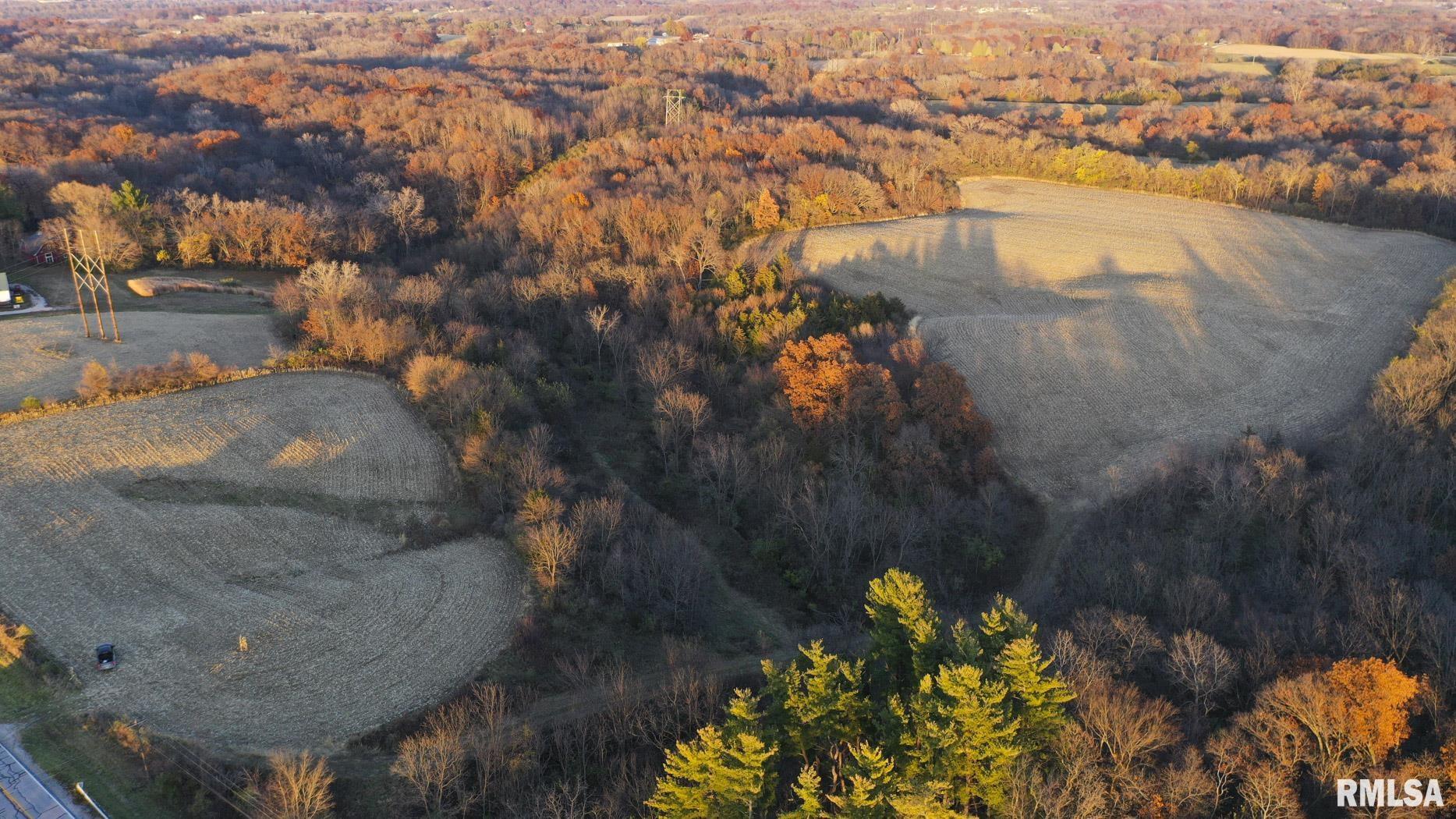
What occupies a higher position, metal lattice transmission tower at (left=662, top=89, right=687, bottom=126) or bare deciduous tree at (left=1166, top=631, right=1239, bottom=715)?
metal lattice transmission tower at (left=662, top=89, right=687, bottom=126)

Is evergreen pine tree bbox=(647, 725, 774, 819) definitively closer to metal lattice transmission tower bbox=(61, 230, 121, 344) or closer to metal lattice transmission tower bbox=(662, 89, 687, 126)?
metal lattice transmission tower bbox=(61, 230, 121, 344)

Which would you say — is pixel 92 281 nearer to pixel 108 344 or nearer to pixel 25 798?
pixel 108 344

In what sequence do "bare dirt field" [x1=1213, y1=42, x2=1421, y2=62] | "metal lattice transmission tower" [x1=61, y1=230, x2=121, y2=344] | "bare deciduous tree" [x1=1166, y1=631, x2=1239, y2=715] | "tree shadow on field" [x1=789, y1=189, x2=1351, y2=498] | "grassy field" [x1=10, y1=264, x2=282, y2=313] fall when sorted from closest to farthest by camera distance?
"bare deciduous tree" [x1=1166, y1=631, x2=1239, y2=715] → "tree shadow on field" [x1=789, y1=189, x2=1351, y2=498] → "metal lattice transmission tower" [x1=61, y1=230, x2=121, y2=344] → "grassy field" [x1=10, y1=264, x2=282, y2=313] → "bare dirt field" [x1=1213, y1=42, x2=1421, y2=62]

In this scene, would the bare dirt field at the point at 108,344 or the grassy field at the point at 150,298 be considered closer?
the bare dirt field at the point at 108,344

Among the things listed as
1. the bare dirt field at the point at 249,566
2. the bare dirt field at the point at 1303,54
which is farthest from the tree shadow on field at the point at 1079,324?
the bare dirt field at the point at 1303,54

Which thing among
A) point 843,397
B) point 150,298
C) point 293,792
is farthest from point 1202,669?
point 150,298

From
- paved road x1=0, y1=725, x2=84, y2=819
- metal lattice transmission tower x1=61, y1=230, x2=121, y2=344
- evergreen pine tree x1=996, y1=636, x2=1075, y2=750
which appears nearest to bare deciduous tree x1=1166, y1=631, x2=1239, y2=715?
evergreen pine tree x1=996, y1=636, x2=1075, y2=750

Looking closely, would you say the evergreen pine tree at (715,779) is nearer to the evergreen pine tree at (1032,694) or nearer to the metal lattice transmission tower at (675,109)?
the evergreen pine tree at (1032,694)
